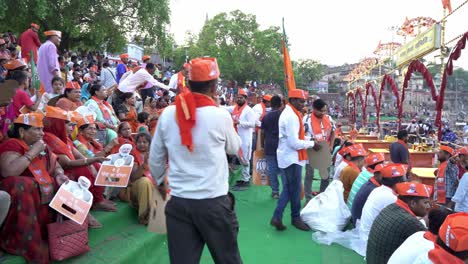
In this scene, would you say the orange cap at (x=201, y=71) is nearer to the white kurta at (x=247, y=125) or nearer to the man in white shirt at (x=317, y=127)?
the man in white shirt at (x=317, y=127)

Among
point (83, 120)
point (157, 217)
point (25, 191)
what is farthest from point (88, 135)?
point (157, 217)

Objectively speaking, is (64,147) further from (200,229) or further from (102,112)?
(200,229)

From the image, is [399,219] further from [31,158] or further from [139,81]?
[139,81]

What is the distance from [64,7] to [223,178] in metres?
13.5

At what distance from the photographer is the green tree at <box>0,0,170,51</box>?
535 inches

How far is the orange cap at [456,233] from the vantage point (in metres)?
2.14

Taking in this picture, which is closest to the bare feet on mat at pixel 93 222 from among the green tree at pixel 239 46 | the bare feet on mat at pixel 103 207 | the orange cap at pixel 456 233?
the bare feet on mat at pixel 103 207

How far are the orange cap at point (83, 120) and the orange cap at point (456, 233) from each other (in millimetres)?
3742

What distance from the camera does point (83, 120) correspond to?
15.2 ft

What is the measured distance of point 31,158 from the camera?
10.6ft

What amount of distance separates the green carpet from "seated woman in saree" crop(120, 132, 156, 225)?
0.12 meters

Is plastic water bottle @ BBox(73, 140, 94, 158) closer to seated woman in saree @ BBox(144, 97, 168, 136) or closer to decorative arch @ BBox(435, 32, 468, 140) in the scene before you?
seated woman in saree @ BBox(144, 97, 168, 136)

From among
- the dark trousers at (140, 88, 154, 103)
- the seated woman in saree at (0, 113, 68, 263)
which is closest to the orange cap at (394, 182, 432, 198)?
the seated woman in saree at (0, 113, 68, 263)

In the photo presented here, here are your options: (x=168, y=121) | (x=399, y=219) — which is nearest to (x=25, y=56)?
(x=168, y=121)
